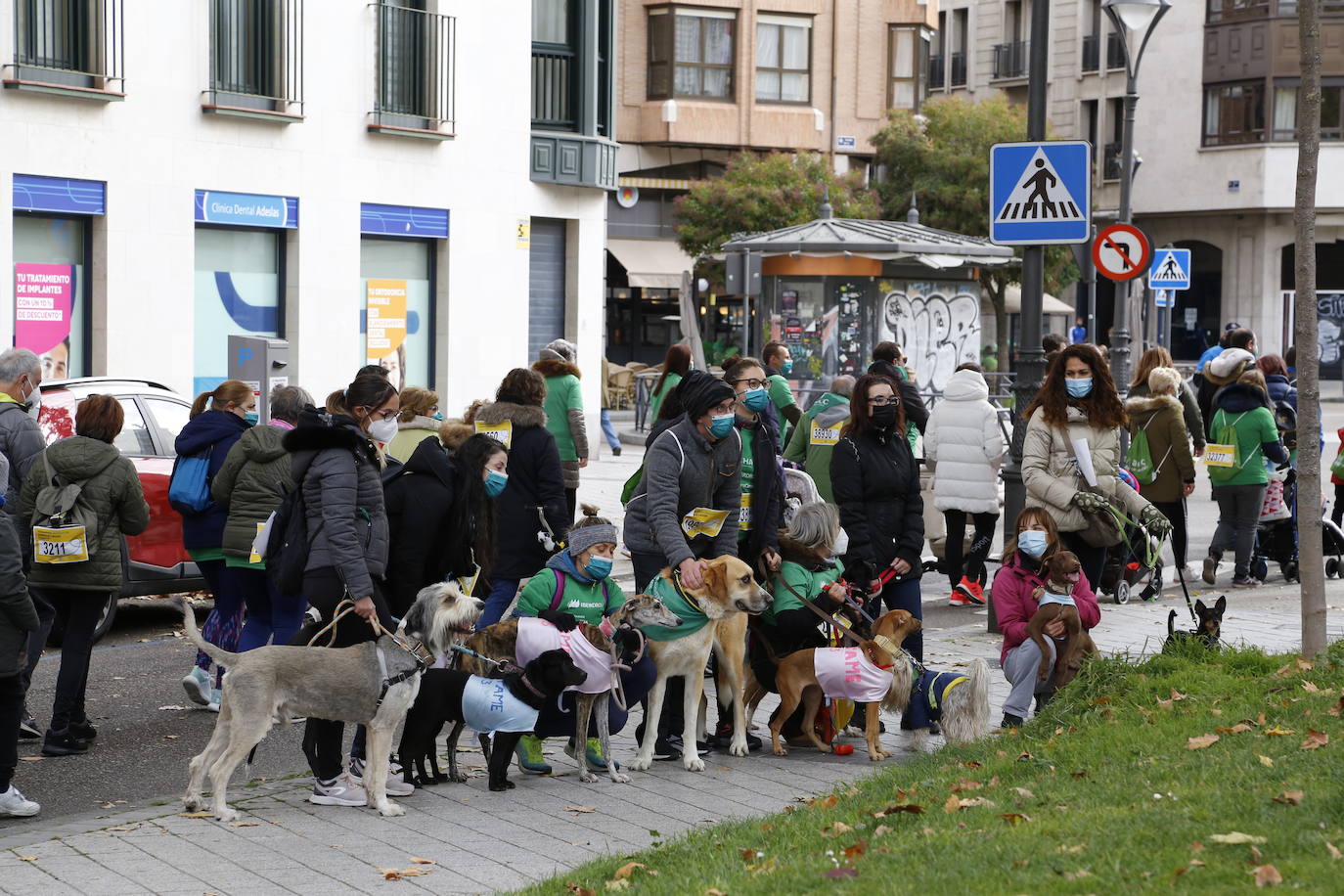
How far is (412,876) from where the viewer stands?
20.2 ft

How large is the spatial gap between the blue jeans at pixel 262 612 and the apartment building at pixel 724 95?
34.1m

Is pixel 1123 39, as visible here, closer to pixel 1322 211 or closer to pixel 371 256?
pixel 371 256

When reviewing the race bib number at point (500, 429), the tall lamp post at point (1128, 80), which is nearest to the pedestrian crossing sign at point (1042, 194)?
the race bib number at point (500, 429)

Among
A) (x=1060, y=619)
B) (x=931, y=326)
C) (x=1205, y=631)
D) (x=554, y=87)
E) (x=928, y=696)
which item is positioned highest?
(x=554, y=87)

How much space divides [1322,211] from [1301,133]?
50.1m

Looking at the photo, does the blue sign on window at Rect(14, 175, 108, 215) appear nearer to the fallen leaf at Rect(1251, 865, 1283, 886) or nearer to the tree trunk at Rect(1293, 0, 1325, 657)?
the tree trunk at Rect(1293, 0, 1325, 657)

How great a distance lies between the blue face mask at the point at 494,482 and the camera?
832 centimetres

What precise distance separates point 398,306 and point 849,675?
48.7 ft

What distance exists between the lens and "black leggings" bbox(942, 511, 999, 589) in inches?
513

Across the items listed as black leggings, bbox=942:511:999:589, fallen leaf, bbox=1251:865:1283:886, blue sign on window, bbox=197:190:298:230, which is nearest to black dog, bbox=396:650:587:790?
fallen leaf, bbox=1251:865:1283:886

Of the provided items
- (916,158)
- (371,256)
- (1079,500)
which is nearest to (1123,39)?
(371,256)

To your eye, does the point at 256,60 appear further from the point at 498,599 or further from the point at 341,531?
the point at 341,531

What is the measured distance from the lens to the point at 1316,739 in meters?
6.78

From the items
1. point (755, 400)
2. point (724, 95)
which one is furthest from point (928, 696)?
point (724, 95)
